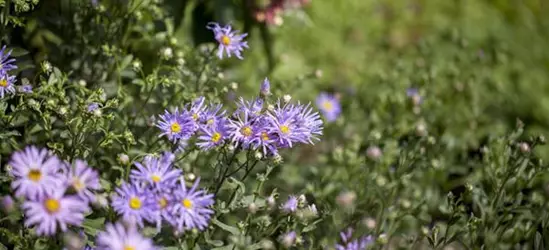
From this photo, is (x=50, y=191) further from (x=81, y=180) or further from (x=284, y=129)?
(x=284, y=129)

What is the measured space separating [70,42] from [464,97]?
1.61m

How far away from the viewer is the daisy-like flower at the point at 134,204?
1.27 metres

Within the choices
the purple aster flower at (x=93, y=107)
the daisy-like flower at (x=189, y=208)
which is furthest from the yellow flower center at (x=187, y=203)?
the purple aster flower at (x=93, y=107)

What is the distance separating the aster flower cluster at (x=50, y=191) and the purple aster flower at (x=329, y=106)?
5.47 ft

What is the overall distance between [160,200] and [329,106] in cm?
168

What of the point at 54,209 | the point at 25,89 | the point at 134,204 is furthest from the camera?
the point at 25,89

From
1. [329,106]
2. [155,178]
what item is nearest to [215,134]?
[155,178]

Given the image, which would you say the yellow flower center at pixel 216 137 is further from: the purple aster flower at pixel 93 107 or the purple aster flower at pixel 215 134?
the purple aster flower at pixel 93 107

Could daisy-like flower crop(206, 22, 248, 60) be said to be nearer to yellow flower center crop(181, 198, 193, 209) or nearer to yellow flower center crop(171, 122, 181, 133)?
yellow flower center crop(171, 122, 181, 133)

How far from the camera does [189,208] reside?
1.34 meters

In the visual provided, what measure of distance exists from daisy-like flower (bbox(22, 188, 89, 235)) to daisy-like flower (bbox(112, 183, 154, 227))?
0.28 feet

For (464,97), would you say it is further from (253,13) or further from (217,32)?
(217,32)

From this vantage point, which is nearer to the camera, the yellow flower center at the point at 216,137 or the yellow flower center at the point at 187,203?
the yellow flower center at the point at 187,203

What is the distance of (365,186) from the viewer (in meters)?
2.15
